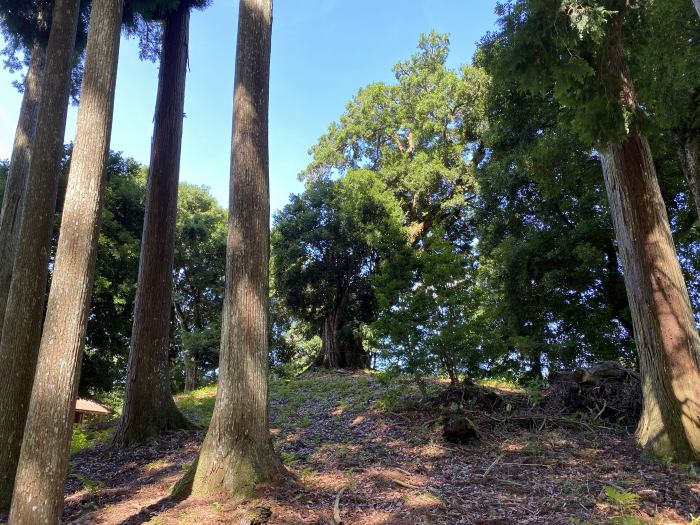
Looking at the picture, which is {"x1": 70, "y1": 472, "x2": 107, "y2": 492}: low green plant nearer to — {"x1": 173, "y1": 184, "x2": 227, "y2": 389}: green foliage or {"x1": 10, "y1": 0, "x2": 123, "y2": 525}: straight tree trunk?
{"x1": 10, "y1": 0, "x2": 123, "y2": 525}: straight tree trunk

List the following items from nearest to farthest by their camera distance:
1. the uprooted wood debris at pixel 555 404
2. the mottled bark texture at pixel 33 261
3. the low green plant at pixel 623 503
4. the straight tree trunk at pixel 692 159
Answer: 1. the low green plant at pixel 623 503
2. the mottled bark texture at pixel 33 261
3. the uprooted wood debris at pixel 555 404
4. the straight tree trunk at pixel 692 159

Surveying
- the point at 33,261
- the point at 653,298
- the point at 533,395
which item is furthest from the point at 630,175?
the point at 33,261

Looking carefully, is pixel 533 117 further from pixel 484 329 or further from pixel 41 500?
pixel 41 500

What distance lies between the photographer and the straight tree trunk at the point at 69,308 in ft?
11.0

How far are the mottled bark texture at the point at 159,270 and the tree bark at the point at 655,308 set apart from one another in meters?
7.05

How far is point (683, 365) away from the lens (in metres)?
5.54

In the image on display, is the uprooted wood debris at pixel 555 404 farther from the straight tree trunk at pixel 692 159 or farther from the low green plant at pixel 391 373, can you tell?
the straight tree trunk at pixel 692 159

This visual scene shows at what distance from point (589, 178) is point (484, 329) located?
4.78m

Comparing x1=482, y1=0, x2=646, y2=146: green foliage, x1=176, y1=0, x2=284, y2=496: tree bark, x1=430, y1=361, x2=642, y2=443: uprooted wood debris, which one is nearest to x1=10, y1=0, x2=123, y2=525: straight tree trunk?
x1=176, y1=0, x2=284, y2=496: tree bark

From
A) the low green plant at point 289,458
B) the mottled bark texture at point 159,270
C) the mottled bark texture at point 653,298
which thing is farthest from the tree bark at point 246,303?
the mottled bark texture at point 653,298

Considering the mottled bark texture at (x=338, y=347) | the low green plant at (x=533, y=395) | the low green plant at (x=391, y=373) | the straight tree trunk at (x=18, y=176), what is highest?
the straight tree trunk at (x=18, y=176)

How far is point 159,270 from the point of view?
7922 millimetres

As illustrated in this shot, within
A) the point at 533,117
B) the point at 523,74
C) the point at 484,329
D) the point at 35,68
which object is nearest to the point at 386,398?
the point at 484,329

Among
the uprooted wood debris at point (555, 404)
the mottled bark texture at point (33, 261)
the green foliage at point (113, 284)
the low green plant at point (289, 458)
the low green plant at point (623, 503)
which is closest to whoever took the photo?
the low green plant at point (623, 503)
